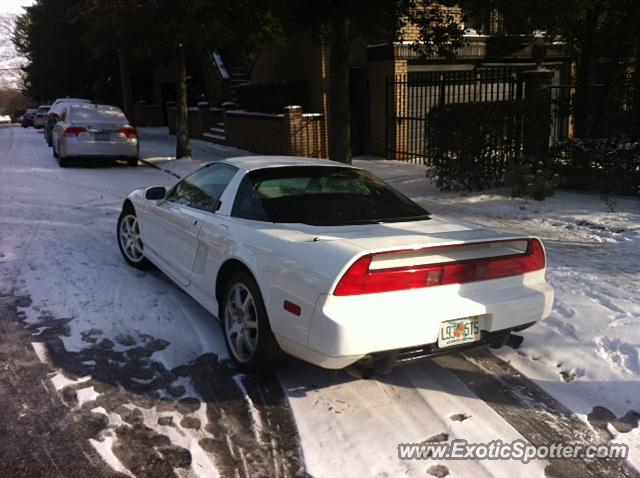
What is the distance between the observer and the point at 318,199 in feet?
14.9

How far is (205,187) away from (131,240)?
1768 millimetres

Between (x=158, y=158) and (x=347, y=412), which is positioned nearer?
(x=347, y=412)

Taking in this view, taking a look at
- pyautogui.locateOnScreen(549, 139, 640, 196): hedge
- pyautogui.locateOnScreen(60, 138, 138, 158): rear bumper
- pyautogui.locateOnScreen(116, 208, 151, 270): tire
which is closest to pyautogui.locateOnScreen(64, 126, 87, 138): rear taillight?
pyautogui.locateOnScreen(60, 138, 138, 158): rear bumper

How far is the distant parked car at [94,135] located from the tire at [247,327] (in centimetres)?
1185

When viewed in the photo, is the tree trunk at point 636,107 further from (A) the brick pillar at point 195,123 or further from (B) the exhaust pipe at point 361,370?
(A) the brick pillar at point 195,123

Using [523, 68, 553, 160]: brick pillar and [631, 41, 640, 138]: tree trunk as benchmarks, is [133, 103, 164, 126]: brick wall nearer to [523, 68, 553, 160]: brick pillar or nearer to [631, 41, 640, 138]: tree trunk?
[523, 68, 553, 160]: brick pillar

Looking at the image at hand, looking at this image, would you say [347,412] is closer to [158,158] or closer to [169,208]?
[169,208]

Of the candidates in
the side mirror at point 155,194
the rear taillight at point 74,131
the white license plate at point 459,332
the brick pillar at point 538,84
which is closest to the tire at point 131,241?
the side mirror at point 155,194

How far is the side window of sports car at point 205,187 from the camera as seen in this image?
488cm

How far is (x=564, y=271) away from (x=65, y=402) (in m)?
4.59

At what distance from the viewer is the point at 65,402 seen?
3.73 m

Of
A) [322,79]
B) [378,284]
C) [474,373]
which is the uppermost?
[322,79]

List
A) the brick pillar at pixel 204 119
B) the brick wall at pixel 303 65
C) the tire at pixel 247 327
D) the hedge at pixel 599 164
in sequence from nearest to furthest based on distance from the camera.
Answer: the tire at pixel 247 327 < the hedge at pixel 599 164 < the brick wall at pixel 303 65 < the brick pillar at pixel 204 119

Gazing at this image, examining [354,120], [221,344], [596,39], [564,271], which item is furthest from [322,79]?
[221,344]
